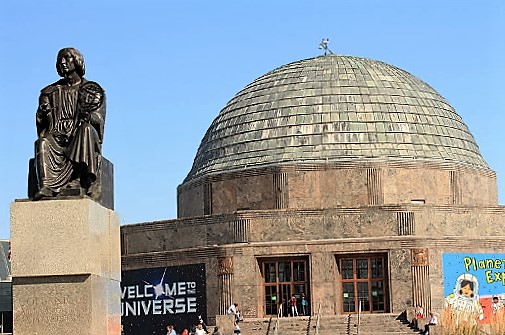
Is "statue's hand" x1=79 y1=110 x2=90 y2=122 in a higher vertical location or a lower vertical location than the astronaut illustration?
higher

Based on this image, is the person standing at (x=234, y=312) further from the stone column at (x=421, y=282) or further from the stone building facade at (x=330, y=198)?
the stone column at (x=421, y=282)

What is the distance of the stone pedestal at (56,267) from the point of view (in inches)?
324

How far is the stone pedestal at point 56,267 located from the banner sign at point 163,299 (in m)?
18.3

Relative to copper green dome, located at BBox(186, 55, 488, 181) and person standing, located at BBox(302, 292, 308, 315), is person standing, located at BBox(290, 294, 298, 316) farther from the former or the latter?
copper green dome, located at BBox(186, 55, 488, 181)

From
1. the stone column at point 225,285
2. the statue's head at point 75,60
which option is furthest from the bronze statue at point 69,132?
the stone column at point 225,285

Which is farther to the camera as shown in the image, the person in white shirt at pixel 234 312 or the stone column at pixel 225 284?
the stone column at pixel 225 284

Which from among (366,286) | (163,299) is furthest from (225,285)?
(366,286)

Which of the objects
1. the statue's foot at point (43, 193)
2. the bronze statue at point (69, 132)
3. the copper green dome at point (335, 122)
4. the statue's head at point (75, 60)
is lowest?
the statue's foot at point (43, 193)

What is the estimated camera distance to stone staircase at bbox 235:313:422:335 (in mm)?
23938

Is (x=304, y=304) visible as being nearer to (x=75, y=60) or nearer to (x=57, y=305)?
(x=75, y=60)

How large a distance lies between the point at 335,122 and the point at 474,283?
7410mm

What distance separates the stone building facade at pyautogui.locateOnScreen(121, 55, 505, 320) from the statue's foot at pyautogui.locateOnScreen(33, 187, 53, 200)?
1791 cm

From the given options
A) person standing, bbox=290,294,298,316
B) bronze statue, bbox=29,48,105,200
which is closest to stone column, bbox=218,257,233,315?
person standing, bbox=290,294,298,316

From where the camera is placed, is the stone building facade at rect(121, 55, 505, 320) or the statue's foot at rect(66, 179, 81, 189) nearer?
the statue's foot at rect(66, 179, 81, 189)
